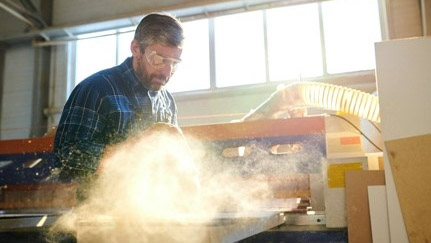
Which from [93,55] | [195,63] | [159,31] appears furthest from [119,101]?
[93,55]

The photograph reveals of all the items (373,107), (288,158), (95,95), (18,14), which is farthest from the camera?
(18,14)

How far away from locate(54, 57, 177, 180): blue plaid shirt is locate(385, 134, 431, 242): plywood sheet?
0.92m

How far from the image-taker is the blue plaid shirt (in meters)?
1.30

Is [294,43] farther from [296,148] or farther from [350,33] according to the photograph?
[296,148]

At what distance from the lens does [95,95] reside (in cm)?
143

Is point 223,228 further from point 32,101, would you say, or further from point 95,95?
point 32,101

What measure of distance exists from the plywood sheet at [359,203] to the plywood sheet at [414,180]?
0.26 feet

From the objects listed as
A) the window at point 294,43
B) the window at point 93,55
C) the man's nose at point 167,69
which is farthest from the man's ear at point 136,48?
the window at point 93,55

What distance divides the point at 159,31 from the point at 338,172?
2.84 ft

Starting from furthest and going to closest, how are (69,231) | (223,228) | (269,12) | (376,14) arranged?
(269,12) < (376,14) < (69,231) < (223,228)

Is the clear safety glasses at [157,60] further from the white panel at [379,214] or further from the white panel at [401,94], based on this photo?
the white panel at [379,214]

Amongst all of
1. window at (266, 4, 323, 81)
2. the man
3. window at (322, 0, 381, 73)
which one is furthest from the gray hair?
window at (322, 0, 381, 73)

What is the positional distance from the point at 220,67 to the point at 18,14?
239 cm

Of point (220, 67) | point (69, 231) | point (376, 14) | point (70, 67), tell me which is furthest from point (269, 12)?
point (69, 231)
